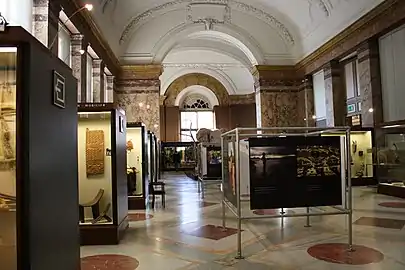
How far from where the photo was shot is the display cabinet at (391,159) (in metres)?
10.5

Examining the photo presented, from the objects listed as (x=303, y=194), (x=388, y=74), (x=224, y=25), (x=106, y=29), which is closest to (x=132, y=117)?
(x=106, y=29)

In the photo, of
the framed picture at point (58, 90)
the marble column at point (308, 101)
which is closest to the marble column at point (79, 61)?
the framed picture at point (58, 90)

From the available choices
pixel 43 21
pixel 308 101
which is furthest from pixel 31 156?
pixel 308 101

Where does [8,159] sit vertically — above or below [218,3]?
below

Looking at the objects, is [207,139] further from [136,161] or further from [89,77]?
[136,161]

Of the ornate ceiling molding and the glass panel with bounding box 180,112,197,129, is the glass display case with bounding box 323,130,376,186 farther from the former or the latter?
the glass panel with bounding box 180,112,197,129

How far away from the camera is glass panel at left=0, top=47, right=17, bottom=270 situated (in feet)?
7.91

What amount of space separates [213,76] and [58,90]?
92.9ft

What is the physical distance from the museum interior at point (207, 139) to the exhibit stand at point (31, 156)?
0.01 m

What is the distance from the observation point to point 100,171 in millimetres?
5934

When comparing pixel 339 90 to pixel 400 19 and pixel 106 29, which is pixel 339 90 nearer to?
pixel 400 19

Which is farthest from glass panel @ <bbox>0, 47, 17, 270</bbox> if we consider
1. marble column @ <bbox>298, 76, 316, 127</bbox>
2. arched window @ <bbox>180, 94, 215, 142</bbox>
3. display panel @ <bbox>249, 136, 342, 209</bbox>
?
arched window @ <bbox>180, 94, 215, 142</bbox>

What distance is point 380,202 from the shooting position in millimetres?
9336

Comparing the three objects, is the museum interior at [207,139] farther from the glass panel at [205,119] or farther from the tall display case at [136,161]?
the glass panel at [205,119]
